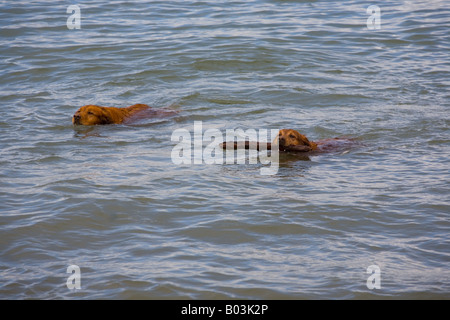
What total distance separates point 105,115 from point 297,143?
2999mm

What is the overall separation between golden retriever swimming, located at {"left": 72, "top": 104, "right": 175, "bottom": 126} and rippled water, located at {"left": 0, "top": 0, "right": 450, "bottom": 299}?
0.49 ft

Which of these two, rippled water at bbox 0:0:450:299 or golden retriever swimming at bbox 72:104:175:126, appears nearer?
rippled water at bbox 0:0:450:299

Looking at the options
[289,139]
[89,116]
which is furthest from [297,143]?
[89,116]

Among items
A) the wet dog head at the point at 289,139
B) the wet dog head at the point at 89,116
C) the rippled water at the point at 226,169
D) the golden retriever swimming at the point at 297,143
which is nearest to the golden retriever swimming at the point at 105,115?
the wet dog head at the point at 89,116

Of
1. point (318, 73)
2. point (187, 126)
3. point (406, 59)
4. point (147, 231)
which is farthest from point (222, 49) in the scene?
point (147, 231)

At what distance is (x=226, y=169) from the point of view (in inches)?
310

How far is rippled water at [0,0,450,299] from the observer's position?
5293mm

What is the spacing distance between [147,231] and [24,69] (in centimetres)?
807

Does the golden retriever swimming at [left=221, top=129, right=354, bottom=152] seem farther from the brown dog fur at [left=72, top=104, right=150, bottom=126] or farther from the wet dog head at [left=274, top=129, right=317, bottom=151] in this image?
the brown dog fur at [left=72, top=104, right=150, bottom=126]

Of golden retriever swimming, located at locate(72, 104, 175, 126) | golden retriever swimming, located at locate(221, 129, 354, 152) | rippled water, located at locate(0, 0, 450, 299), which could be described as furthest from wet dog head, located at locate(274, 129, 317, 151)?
golden retriever swimming, located at locate(72, 104, 175, 126)

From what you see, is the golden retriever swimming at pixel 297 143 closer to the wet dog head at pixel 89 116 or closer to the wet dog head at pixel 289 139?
the wet dog head at pixel 289 139

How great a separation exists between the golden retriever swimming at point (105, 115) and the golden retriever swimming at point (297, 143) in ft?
6.42

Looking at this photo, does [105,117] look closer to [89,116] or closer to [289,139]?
[89,116]

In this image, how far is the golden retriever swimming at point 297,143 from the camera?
319 inches
